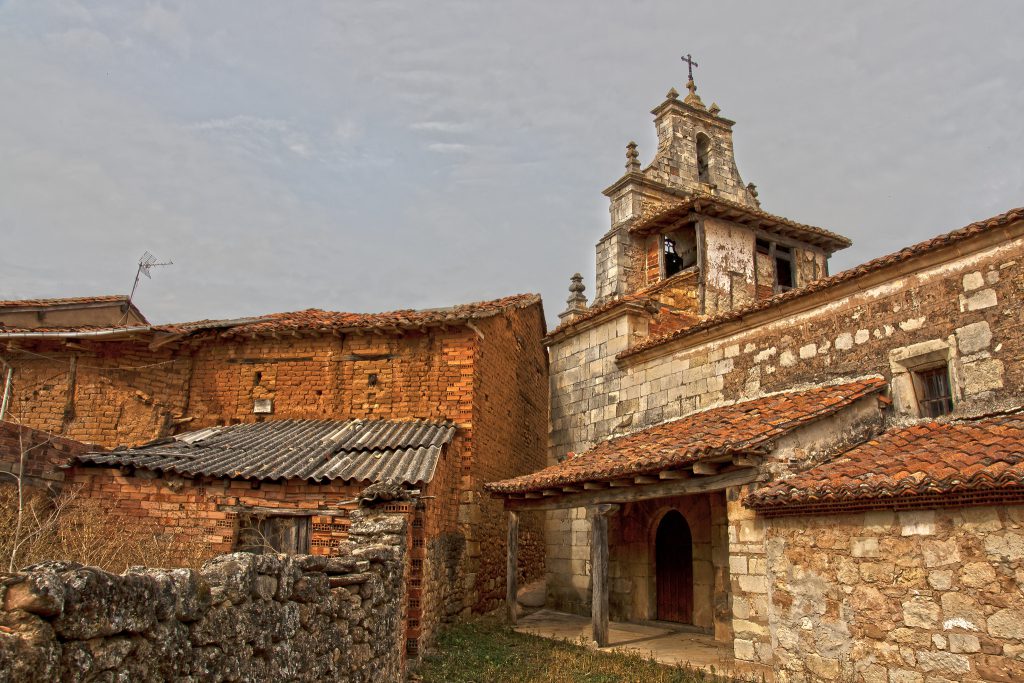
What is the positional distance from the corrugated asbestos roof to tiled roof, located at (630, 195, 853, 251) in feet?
24.3

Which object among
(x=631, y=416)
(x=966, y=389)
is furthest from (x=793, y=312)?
(x=631, y=416)

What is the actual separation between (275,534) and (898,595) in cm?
795

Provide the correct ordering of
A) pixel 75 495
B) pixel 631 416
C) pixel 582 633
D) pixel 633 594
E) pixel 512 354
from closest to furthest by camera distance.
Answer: pixel 75 495 → pixel 582 633 → pixel 633 594 → pixel 631 416 → pixel 512 354

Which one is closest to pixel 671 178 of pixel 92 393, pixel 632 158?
pixel 632 158

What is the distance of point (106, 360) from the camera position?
13.8 metres

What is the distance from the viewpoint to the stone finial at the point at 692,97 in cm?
1936

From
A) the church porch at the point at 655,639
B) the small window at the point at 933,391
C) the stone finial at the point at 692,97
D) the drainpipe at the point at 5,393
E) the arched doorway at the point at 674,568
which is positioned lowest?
the church porch at the point at 655,639

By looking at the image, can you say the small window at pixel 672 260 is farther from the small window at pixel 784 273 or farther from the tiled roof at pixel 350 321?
the tiled roof at pixel 350 321

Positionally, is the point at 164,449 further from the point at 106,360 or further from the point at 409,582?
the point at 409,582

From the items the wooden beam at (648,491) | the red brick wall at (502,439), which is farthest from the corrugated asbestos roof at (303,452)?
the wooden beam at (648,491)

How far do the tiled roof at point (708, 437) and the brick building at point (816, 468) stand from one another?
48 millimetres

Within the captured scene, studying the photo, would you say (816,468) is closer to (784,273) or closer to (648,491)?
(648,491)

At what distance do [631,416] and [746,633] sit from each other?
229 inches

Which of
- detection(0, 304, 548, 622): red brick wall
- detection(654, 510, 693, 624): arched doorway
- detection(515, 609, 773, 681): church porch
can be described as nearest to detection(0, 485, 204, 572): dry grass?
detection(0, 304, 548, 622): red brick wall
